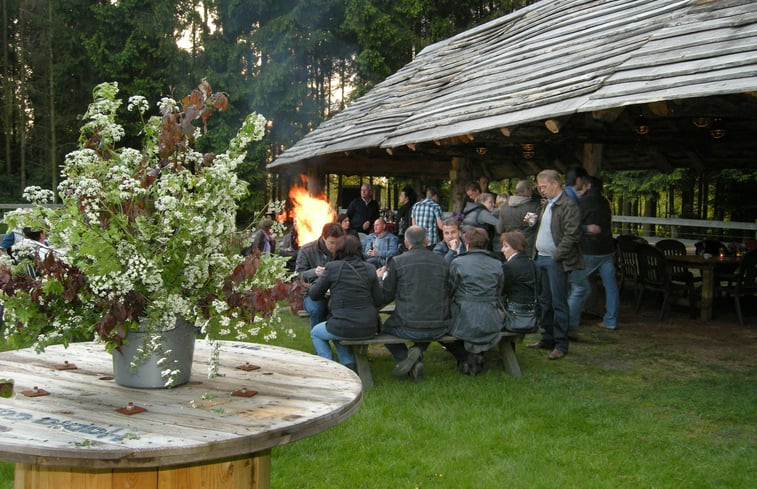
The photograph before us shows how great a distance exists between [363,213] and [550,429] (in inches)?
332

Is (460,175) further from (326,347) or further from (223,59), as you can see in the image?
(223,59)

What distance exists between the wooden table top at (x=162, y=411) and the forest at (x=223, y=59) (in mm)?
22352

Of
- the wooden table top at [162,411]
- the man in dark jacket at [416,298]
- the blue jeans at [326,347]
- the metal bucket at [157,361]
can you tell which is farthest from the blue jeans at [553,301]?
the metal bucket at [157,361]

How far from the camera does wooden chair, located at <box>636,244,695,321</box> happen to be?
31.0 ft

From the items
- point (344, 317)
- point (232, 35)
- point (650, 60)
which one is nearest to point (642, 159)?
point (650, 60)

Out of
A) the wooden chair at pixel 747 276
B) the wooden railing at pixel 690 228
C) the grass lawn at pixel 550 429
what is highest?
the wooden railing at pixel 690 228

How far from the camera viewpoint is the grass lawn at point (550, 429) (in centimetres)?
425

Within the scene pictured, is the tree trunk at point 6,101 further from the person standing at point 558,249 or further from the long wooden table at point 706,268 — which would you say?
the long wooden table at point 706,268

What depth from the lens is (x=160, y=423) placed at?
2471 mm

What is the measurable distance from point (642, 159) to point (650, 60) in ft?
25.2

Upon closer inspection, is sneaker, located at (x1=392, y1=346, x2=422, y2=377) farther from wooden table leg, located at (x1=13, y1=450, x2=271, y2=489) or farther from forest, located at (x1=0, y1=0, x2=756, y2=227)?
forest, located at (x1=0, y1=0, x2=756, y2=227)

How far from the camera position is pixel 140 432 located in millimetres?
2377

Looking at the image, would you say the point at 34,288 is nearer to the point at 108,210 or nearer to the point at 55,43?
the point at 108,210

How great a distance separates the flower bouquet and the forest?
22.6 meters
